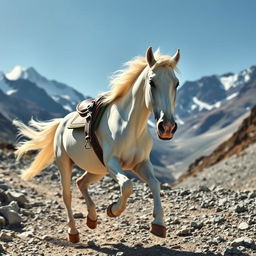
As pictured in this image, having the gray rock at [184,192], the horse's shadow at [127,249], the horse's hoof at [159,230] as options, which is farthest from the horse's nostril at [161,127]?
the gray rock at [184,192]

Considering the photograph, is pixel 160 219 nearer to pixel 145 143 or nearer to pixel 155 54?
pixel 145 143

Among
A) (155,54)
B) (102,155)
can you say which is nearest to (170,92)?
(155,54)

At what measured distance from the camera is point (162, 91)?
5.47m

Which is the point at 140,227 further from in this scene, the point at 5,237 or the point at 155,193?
the point at 5,237

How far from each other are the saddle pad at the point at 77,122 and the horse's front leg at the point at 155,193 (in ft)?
5.28

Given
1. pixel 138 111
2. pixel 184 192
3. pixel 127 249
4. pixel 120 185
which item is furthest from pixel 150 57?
pixel 184 192

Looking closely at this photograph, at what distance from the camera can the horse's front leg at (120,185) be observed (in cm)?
562

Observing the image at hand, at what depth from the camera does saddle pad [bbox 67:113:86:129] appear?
7.36m

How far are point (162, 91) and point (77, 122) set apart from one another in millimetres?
2639

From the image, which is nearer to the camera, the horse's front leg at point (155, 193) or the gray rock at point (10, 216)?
the horse's front leg at point (155, 193)

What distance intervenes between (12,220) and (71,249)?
217 cm

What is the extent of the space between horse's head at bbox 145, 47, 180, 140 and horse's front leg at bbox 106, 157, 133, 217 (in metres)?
0.95

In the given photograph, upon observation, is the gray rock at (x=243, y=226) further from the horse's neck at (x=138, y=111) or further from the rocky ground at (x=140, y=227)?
the horse's neck at (x=138, y=111)

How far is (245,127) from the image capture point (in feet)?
247
